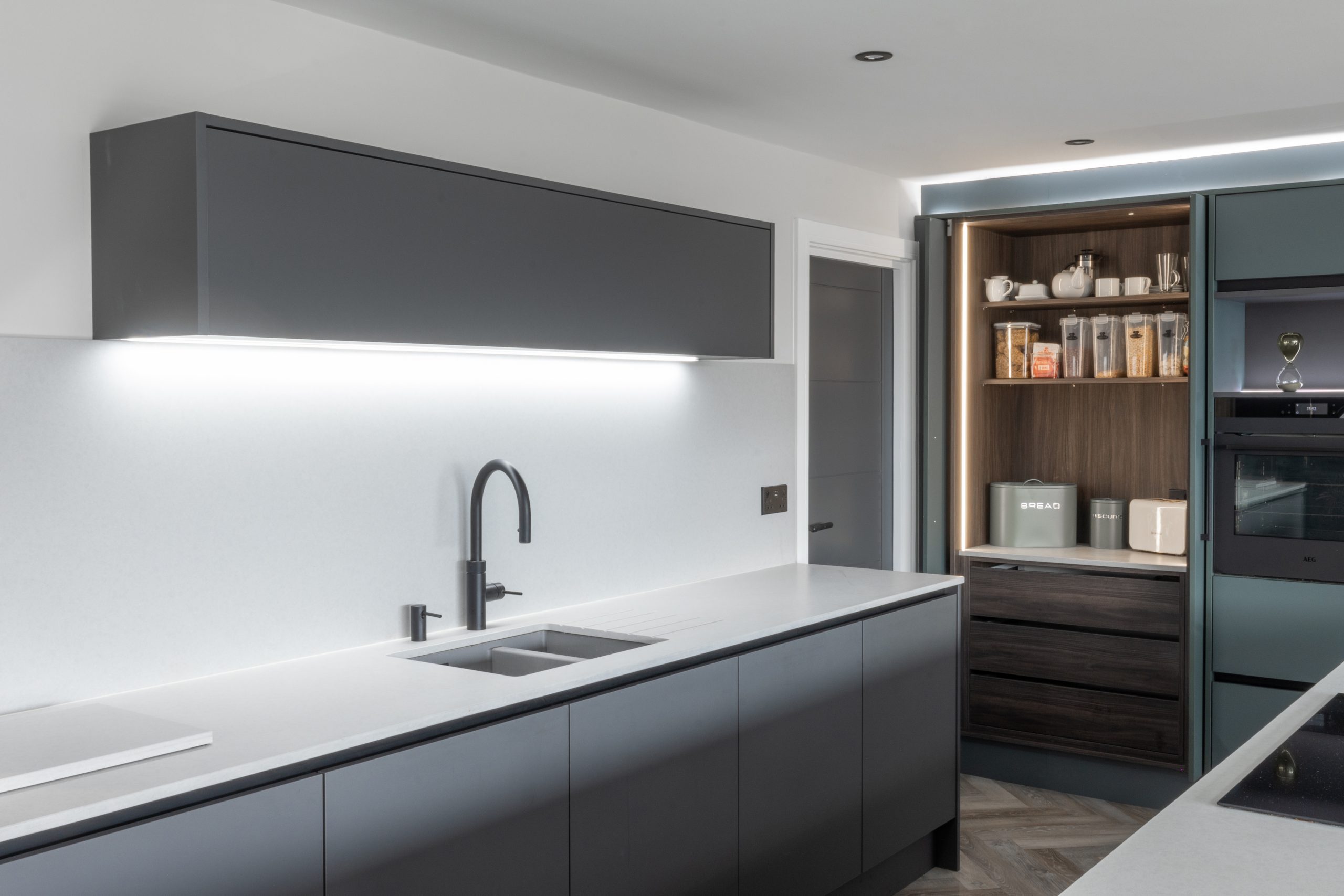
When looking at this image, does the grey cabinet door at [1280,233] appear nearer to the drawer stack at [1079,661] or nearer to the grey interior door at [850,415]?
the drawer stack at [1079,661]

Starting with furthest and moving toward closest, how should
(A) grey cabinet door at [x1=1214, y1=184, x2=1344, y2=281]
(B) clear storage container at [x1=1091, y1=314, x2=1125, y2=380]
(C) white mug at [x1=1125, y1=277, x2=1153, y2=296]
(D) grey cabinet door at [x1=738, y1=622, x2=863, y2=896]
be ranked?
(B) clear storage container at [x1=1091, y1=314, x2=1125, y2=380]
(C) white mug at [x1=1125, y1=277, x2=1153, y2=296]
(A) grey cabinet door at [x1=1214, y1=184, x2=1344, y2=281]
(D) grey cabinet door at [x1=738, y1=622, x2=863, y2=896]

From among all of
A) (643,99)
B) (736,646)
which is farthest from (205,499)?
(643,99)

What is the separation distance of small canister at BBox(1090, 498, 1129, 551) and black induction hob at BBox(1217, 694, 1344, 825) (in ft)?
8.97

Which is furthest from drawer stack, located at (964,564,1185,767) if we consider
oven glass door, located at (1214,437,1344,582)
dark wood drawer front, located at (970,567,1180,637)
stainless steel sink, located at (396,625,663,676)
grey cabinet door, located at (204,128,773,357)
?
stainless steel sink, located at (396,625,663,676)

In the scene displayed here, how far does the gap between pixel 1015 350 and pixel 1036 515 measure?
666 millimetres

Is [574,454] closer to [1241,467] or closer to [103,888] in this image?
[103,888]

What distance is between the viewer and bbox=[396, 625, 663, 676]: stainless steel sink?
110 inches

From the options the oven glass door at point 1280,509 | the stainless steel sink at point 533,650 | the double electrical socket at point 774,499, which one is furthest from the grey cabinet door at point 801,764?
the oven glass door at point 1280,509

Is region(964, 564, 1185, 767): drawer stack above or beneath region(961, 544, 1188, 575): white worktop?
beneath

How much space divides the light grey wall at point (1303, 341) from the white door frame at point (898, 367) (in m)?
1.24

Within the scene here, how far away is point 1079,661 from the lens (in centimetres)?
442

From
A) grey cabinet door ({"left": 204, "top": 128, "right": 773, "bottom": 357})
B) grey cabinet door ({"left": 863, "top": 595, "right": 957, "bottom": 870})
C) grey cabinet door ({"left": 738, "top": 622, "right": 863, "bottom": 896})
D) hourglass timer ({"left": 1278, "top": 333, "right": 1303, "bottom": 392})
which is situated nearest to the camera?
grey cabinet door ({"left": 204, "top": 128, "right": 773, "bottom": 357})

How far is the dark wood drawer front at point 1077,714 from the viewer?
4289 millimetres

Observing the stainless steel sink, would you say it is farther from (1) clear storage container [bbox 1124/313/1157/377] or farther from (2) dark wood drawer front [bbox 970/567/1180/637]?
(1) clear storage container [bbox 1124/313/1157/377]
